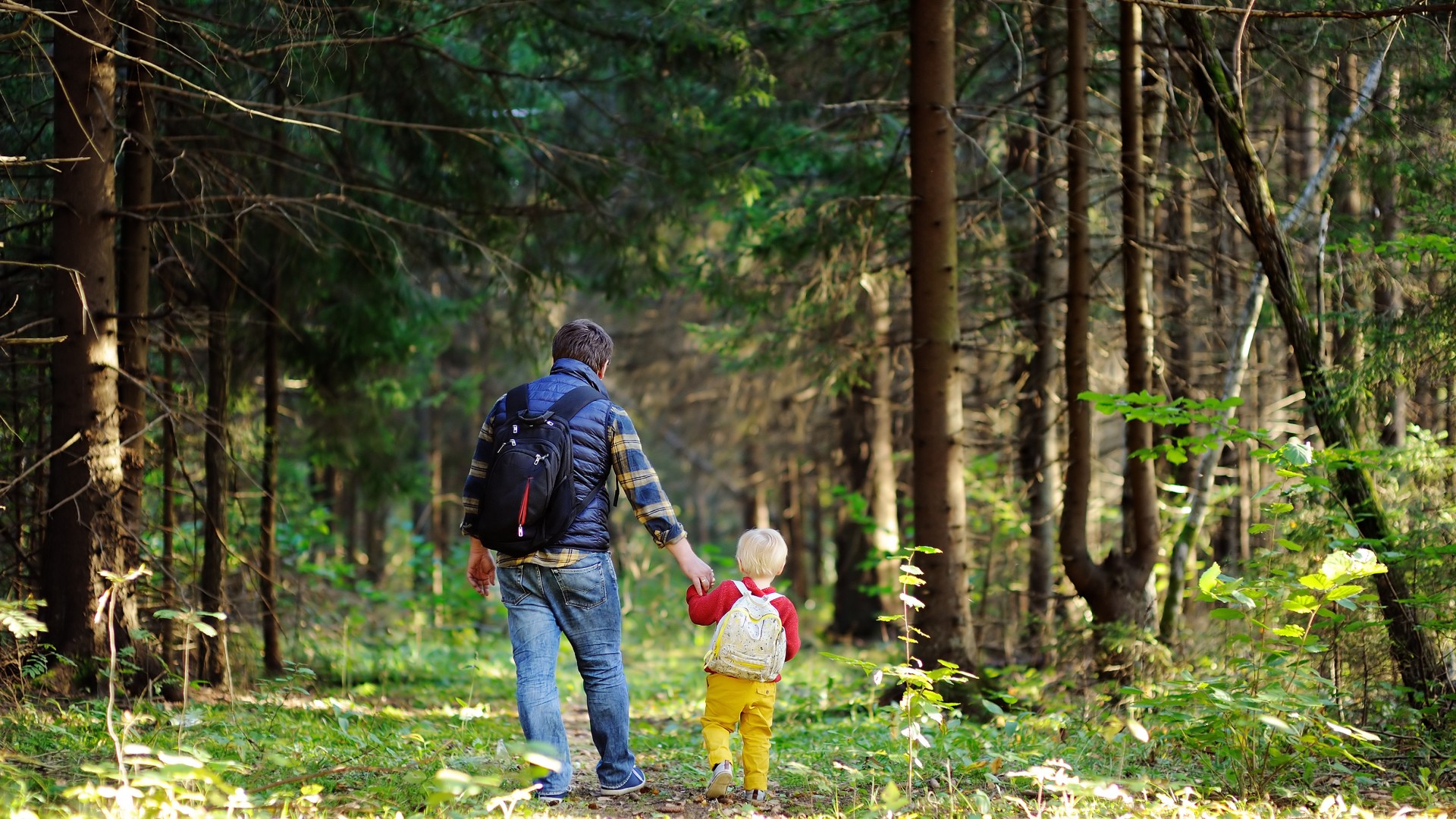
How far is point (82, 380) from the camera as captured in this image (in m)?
5.61

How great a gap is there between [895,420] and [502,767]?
10.8 m

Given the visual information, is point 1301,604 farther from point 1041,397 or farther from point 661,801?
point 1041,397

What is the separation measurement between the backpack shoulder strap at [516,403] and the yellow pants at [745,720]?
1.39 meters

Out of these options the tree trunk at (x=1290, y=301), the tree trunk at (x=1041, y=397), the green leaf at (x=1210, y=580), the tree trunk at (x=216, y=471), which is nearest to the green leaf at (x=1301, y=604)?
the green leaf at (x=1210, y=580)

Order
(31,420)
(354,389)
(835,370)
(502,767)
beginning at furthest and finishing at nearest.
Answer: (354,389), (835,370), (31,420), (502,767)

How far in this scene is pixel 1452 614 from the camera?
5.02 metres

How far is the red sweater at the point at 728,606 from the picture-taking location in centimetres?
437

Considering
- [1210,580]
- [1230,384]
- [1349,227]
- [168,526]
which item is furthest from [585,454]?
[1349,227]

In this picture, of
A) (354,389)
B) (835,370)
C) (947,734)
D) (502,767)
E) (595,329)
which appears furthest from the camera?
(354,389)

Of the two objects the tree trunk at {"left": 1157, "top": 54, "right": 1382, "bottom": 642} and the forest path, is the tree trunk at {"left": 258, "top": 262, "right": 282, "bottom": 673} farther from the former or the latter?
the tree trunk at {"left": 1157, "top": 54, "right": 1382, "bottom": 642}

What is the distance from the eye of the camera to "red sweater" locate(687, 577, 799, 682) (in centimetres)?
437

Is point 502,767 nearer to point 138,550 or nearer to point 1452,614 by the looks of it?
point 138,550

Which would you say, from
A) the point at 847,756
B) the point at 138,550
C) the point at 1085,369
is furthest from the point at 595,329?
the point at 1085,369

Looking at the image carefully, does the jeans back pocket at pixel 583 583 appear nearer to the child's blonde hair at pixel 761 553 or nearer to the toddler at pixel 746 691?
the toddler at pixel 746 691
